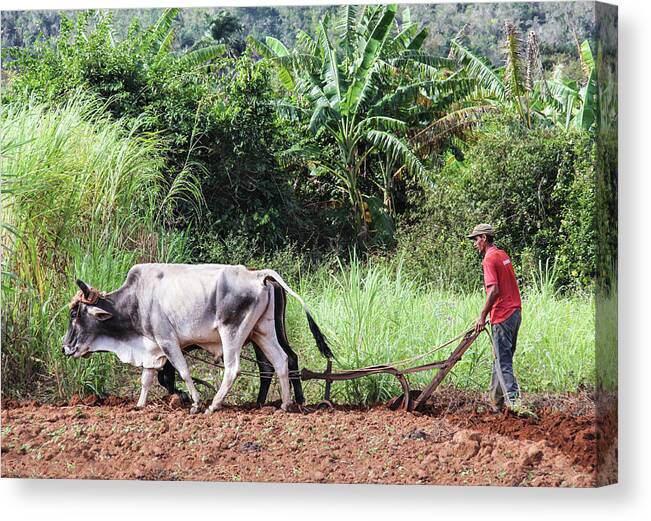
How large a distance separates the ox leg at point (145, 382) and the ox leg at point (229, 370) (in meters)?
0.59

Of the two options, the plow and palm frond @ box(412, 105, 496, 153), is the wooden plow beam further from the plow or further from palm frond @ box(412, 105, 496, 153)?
palm frond @ box(412, 105, 496, 153)

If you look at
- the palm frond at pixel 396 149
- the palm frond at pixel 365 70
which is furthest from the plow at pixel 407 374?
the palm frond at pixel 365 70

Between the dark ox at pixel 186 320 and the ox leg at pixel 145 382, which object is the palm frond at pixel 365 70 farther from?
the ox leg at pixel 145 382

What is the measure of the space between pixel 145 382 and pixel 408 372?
2.21 m

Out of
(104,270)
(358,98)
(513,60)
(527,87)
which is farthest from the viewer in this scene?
(104,270)

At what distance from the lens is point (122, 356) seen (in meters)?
10.8

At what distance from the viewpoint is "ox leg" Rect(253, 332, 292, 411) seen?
34.7 feet

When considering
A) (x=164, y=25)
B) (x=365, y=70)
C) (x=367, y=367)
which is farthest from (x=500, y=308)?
(x=164, y=25)

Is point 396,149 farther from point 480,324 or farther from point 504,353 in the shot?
point 504,353

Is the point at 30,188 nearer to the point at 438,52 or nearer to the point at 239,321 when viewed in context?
the point at 239,321

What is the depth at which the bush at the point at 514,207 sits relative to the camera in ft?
33.2

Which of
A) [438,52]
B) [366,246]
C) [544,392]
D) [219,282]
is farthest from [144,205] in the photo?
[544,392]

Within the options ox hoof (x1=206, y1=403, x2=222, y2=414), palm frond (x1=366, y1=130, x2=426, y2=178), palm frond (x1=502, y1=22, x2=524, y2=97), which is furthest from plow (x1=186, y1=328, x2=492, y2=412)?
palm frond (x1=502, y1=22, x2=524, y2=97)

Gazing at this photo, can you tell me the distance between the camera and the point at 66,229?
433 inches
